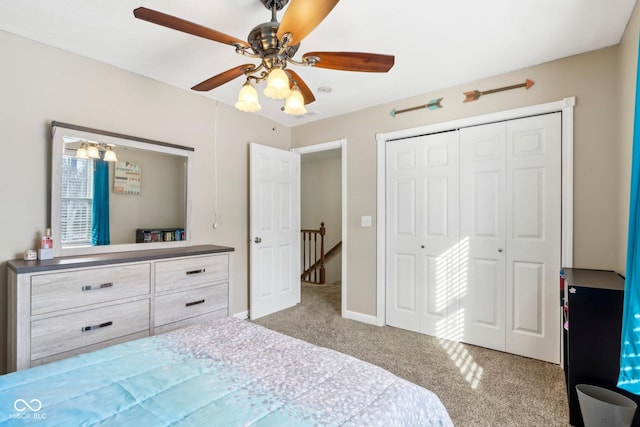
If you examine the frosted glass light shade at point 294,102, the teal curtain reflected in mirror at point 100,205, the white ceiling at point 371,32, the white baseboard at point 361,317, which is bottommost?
the white baseboard at point 361,317

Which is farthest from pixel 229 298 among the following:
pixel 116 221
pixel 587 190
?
pixel 587 190

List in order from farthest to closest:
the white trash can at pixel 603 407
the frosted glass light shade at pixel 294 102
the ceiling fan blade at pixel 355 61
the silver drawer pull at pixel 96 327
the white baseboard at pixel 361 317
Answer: the white baseboard at pixel 361 317, the silver drawer pull at pixel 96 327, the frosted glass light shade at pixel 294 102, the ceiling fan blade at pixel 355 61, the white trash can at pixel 603 407

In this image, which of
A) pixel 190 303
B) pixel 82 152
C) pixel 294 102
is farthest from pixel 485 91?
pixel 82 152

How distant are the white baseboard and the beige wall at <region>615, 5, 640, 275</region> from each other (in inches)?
82.8

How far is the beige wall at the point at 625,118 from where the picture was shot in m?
1.84

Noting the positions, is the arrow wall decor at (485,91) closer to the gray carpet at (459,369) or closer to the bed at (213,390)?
the gray carpet at (459,369)

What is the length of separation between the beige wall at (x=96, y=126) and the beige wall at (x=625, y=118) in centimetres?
326

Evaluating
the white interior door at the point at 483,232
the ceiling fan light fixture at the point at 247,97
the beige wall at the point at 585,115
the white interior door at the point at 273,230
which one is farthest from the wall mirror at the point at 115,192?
the white interior door at the point at 483,232

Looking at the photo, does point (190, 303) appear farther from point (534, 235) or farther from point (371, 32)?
point (534, 235)

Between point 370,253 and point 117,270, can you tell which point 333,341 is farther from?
point 117,270

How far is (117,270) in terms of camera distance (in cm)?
214

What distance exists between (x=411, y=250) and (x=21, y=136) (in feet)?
11.0

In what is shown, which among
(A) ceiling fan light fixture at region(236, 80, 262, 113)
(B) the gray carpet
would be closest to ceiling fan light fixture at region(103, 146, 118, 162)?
(A) ceiling fan light fixture at region(236, 80, 262, 113)

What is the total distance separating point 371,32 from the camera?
210 cm
